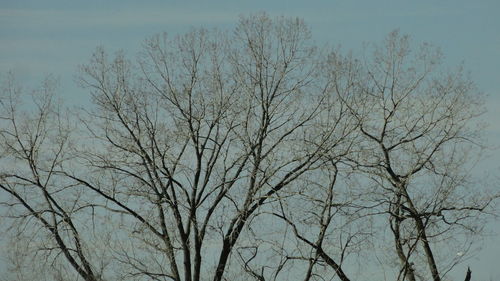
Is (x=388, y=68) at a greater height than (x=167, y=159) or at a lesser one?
greater

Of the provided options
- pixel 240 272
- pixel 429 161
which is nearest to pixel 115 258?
pixel 240 272

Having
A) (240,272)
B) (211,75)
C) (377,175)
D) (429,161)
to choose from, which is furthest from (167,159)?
(429,161)

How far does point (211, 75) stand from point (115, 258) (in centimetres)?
476

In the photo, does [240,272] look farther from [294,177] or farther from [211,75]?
[211,75]

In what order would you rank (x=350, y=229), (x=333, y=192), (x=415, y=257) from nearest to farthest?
1. (x=350, y=229)
2. (x=333, y=192)
3. (x=415, y=257)

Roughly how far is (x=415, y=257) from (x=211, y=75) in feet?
20.4

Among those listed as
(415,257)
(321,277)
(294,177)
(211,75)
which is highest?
(211,75)

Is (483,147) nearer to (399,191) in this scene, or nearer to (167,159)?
(399,191)

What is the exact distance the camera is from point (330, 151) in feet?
61.8

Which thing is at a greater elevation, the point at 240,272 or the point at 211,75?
the point at 211,75

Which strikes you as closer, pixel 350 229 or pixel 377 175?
pixel 350 229

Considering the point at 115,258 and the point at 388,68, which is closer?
the point at 115,258

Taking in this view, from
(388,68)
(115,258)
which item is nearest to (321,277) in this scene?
(115,258)

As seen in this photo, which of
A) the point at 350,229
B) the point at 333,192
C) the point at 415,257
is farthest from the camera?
the point at 415,257
